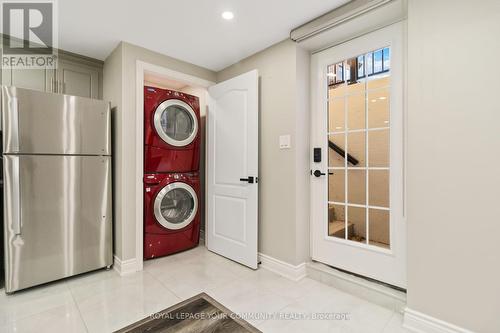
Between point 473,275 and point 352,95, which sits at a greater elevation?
point 352,95

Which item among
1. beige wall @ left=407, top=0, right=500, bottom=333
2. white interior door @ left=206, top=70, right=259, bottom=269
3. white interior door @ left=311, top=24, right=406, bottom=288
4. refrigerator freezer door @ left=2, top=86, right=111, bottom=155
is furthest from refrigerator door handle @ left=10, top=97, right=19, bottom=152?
beige wall @ left=407, top=0, right=500, bottom=333

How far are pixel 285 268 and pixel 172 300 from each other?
104 cm

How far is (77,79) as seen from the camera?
2676mm

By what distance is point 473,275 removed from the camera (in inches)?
52.9

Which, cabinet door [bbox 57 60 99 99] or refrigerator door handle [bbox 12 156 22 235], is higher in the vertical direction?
cabinet door [bbox 57 60 99 99]

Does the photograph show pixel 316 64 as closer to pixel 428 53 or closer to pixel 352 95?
pixel 352 95

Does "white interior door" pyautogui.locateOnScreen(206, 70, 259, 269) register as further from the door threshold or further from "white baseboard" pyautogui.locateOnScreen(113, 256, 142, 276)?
"white baseboard" pyautogui.locateOnScreen(113, 256, 142, 276)

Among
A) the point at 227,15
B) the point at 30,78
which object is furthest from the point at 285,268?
the point at 30,78

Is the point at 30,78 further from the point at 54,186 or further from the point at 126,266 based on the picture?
the point at 126,266

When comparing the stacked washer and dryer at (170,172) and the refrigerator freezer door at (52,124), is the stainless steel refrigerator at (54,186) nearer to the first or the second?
the refrigerator freezer door at (52,124)

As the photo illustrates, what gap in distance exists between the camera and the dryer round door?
2678mm

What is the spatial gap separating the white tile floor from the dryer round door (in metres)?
0.51

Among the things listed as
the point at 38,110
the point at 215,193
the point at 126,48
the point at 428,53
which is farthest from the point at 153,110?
the point at 428,53

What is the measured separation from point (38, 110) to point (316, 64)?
2516 mm
